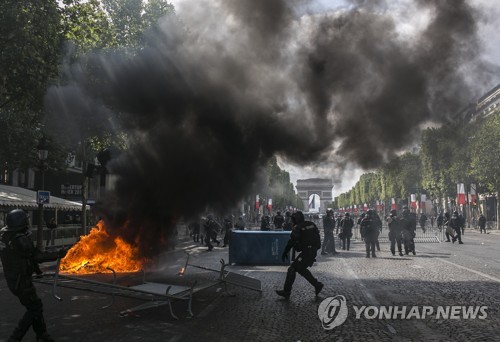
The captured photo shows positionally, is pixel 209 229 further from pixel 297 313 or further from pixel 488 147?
pixel 488 147

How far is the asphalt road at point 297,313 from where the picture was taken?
6.11 m

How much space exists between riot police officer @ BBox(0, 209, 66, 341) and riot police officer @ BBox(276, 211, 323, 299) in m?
4.44

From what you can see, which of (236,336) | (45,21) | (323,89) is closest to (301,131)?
(323,89)

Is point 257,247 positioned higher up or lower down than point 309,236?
lower down

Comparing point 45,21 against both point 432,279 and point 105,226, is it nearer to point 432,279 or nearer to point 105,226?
point 105,226

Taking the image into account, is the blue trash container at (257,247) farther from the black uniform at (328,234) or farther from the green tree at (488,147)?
the green tree at (488,147)

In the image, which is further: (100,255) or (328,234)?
(328,234)

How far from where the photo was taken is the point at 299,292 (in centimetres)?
959

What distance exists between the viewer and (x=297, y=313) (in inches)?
295

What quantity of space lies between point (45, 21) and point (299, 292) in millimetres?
11246

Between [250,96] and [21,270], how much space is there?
7.61m

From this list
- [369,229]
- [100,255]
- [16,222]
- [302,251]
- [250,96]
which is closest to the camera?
[16,222]

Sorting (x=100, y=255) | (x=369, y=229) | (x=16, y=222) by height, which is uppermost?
(x=16, y=222)

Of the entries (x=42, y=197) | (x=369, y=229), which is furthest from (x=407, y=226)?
(x=42, y=197)
